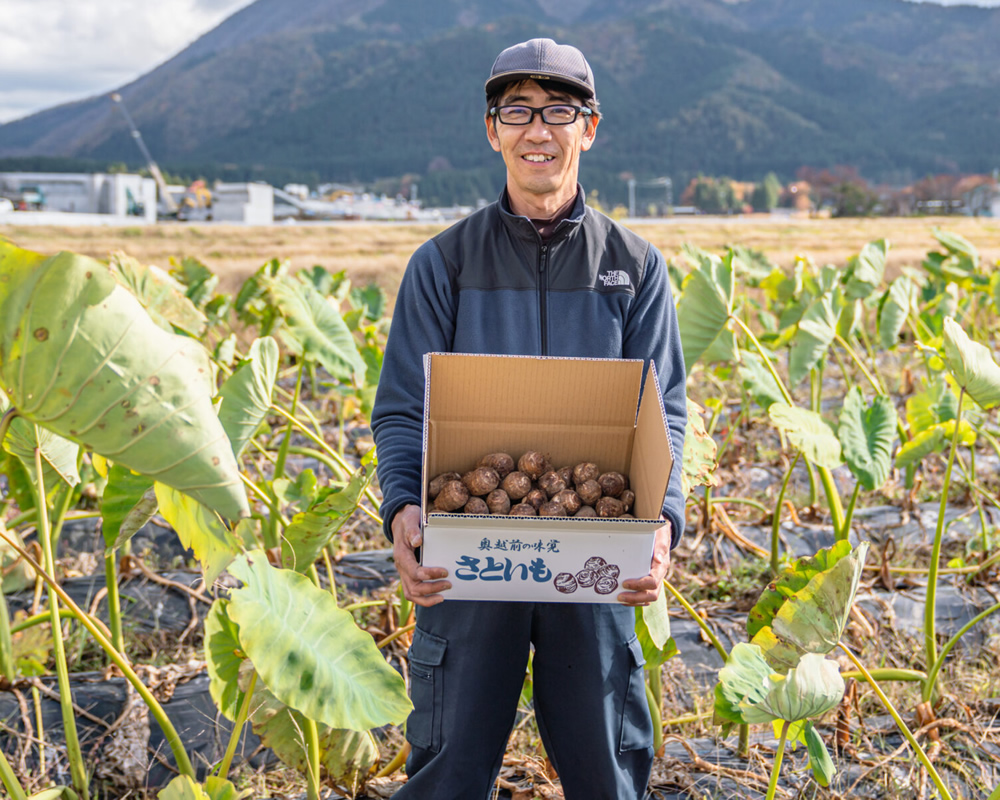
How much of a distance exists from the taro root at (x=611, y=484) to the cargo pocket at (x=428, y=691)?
1.32 ft

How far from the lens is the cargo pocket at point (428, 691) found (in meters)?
1.54

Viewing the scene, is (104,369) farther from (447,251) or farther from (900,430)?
(900,430)

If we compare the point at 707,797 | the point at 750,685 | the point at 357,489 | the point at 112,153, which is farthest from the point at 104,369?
the point at 112,153

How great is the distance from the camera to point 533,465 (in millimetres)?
1580

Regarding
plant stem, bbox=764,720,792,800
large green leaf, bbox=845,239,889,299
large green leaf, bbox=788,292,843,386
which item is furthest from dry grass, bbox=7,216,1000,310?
plant stem, bbox=764,720,792,800

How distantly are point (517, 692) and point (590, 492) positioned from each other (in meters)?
0.40

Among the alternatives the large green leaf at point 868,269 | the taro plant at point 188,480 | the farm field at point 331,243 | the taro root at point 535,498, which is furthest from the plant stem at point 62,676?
the farm field at point 331,243

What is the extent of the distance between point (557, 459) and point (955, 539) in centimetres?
238

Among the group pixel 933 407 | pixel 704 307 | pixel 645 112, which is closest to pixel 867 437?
pixel 933 407

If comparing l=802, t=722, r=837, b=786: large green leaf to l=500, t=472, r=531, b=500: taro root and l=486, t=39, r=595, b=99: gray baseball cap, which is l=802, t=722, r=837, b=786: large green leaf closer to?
l=500, t=472, r=531, b=500: taro root

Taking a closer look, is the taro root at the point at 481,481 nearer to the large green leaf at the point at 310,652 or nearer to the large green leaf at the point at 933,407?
the large green leaf at the point at 310,652

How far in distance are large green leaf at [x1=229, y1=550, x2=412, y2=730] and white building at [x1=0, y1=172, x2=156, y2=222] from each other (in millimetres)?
56643

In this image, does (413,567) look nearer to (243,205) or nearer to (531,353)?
(531,353)

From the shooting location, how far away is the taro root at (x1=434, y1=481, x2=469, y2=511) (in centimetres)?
148
